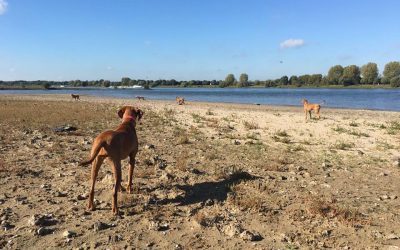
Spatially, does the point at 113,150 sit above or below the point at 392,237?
above

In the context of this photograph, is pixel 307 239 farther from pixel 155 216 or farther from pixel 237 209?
pixel 155 216

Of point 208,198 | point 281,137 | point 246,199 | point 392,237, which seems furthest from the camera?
point 281,137

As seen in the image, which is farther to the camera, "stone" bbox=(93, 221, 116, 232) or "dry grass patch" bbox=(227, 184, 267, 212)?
"dry grass patch" bbox=(227, 184, 267, 212)

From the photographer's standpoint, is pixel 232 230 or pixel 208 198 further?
pixel 208 198

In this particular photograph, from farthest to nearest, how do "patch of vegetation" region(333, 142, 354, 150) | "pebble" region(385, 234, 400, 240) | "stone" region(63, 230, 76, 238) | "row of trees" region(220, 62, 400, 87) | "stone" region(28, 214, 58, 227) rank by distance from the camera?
1. "row of trees" region(220, 62, 400, 87)
2. "patch of vegetation" region(333, 142, 354, 150)
3. "stone" region(28, 214, 58, 227)
4. "pebble" region(385, 234, 400, 240)
5. "stone" region(63, 230, 76, 238)

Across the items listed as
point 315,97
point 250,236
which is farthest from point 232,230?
point 315,97

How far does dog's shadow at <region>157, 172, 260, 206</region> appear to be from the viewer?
6449 millimetres

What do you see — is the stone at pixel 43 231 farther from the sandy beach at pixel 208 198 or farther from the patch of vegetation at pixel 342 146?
the patch of vegetation at pixel 342 146

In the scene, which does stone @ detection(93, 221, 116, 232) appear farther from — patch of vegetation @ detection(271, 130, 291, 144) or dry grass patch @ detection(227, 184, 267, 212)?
patch of vegetation @ detection(271, 130, 291, 144)

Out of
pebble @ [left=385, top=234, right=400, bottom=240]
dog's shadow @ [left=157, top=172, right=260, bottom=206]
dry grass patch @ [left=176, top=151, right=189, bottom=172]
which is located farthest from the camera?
dry grass patch @ [left=176, top=151, right=189, bottom=172]

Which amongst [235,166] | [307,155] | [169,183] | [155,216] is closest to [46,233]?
[155,216]

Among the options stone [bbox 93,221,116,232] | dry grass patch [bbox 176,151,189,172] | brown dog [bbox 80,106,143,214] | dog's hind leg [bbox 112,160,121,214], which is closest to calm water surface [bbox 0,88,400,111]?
dry grass patch [bbox 176,151,189,172]

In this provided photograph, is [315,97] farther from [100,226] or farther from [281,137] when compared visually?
[100,226]

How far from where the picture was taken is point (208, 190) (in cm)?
702
